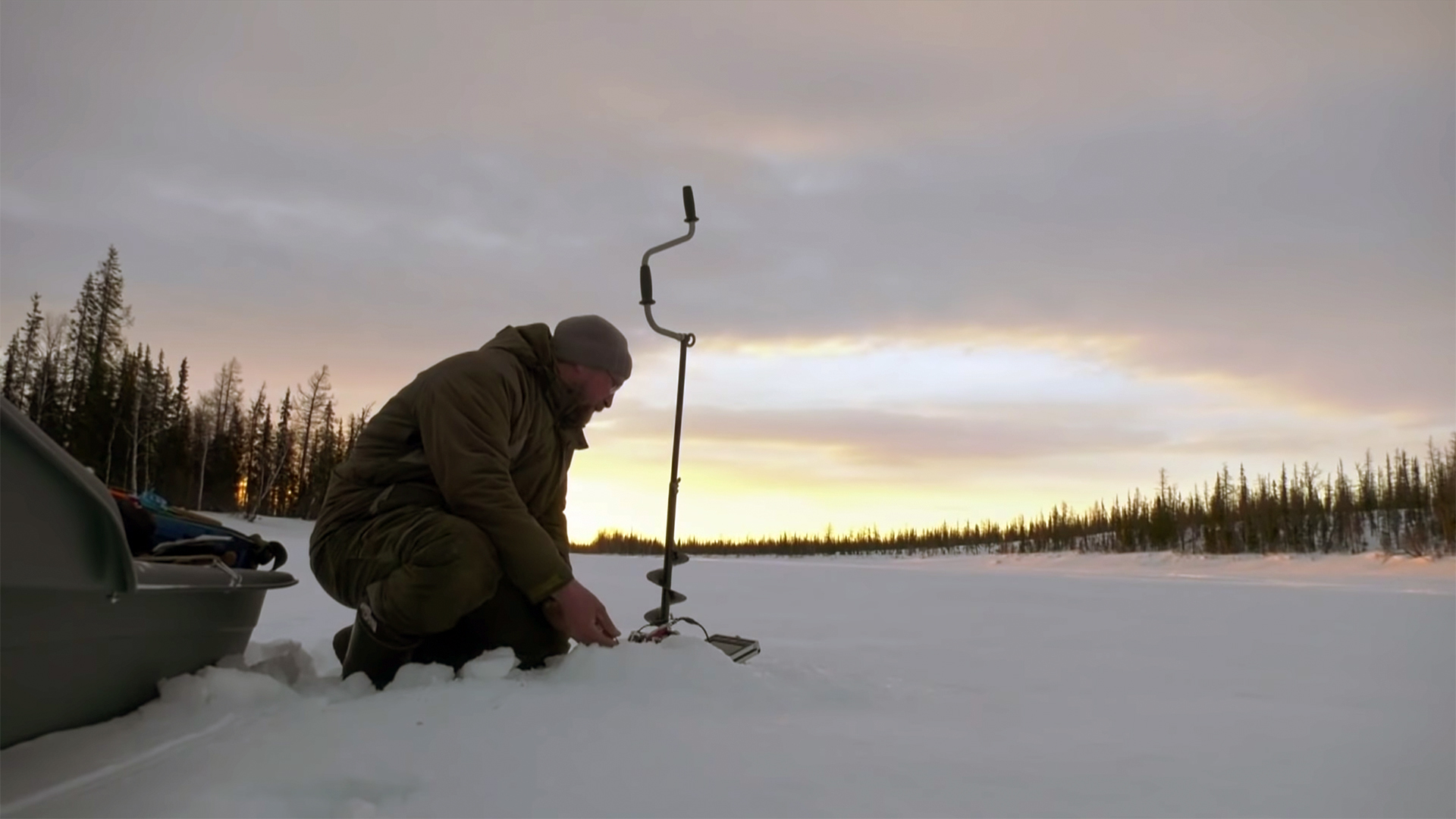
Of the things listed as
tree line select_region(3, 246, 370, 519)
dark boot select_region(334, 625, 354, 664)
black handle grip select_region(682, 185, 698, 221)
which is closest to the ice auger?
black handle grip select_region(682, 185, 698, 221)

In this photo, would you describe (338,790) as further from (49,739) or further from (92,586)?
(49,739)

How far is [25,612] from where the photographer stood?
4.63 feet

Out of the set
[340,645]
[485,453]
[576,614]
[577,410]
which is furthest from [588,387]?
[340,645]

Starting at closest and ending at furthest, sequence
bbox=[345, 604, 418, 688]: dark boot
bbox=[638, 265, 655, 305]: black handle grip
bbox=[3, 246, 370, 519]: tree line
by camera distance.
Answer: bbox=[345, 604, 418, 688]: dark boot, bbox=[638, 265, 655, 305]: black handle grip, bbox=[3, 246, 370, 519]: tree line

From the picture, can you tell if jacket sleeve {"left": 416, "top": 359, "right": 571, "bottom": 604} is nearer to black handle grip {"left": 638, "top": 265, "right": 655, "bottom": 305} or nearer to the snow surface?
the snow surface

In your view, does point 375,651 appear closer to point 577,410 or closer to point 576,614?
point 576,614

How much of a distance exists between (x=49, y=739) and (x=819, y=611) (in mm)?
4379

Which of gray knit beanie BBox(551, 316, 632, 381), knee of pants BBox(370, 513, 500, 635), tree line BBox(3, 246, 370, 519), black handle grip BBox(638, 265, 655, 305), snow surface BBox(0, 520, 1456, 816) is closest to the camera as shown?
snow surface BBox(0, 520, 1456, 816)

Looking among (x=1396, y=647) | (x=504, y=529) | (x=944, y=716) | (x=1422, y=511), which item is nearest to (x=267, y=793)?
(x=504, y=529)

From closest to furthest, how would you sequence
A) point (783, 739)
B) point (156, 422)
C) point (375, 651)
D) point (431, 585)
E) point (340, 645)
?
1. point (783, 739)
2. point (431, 585)
3. point (375, 651)
4. point (340, 645)
5. point (156, 422)

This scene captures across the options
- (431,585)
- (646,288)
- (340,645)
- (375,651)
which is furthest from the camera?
(646,288)

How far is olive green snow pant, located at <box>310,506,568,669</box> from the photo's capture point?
232cm

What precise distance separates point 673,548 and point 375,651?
3.63ft

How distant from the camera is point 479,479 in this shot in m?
2.34
